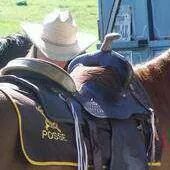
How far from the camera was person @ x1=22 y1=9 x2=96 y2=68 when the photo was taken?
11.6 feet

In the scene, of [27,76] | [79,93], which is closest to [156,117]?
[79,93]

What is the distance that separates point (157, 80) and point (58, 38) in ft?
2.87

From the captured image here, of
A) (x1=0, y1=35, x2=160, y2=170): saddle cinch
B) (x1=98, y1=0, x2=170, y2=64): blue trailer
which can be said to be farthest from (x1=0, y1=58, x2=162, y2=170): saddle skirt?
(x1=98, y1=0, x2=170, y2=64): blue trailer

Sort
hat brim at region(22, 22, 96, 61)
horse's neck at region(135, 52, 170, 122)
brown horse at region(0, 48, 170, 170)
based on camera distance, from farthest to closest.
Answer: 1. hat brim at region(22, 22, 96, 61)
2. horse's neck at region(135, 52, 170, 122)
3. brown horse at region(0, 48, 170, 170)

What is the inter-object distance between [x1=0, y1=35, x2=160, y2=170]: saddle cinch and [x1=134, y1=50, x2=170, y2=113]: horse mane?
0.10 m

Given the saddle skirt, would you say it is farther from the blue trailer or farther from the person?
the blue trailer

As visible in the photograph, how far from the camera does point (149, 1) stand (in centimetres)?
784

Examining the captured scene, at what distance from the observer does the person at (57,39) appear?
3.54 metres

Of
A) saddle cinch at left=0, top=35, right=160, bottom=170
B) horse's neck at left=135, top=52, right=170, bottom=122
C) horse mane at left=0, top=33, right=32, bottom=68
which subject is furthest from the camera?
horse mane at left=0, top=33, right=32, bottom=68

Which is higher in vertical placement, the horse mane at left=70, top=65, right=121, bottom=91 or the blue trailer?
the horse mane at left=70, top=65, right=121, bottom=91

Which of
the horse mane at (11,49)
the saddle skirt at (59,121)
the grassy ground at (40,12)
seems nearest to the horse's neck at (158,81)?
the saddle skirt at (59,121)

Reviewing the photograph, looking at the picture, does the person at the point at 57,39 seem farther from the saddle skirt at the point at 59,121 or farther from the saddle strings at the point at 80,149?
the saddle strings at the point at 80,149

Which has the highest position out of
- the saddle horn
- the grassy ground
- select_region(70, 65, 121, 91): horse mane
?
the saddle horn

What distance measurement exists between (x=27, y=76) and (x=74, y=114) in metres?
0.29
